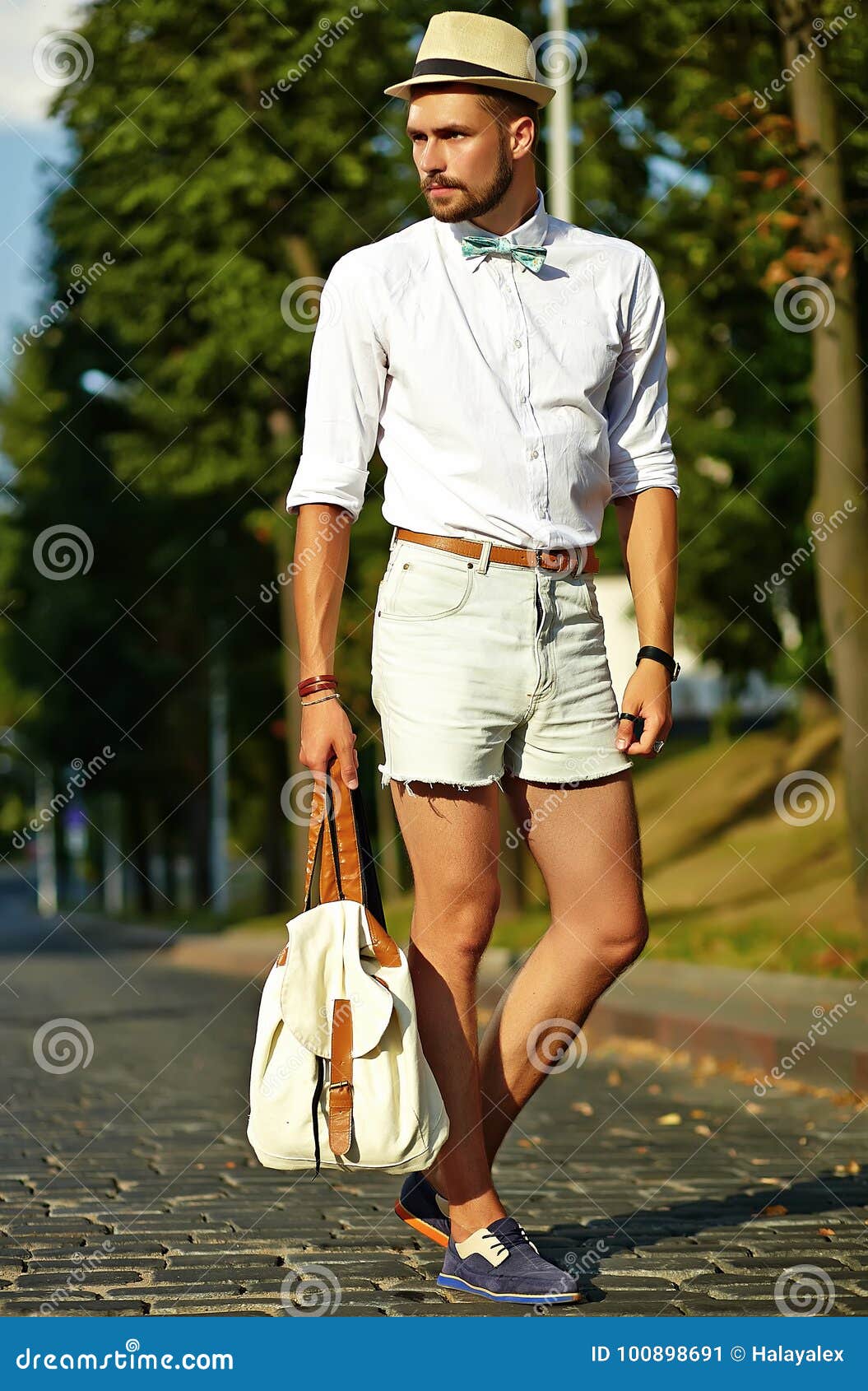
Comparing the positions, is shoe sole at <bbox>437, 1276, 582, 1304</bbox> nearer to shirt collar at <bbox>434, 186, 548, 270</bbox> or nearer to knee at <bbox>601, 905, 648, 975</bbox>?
knee at <bbox>601, 905, 648, 975</bbox>

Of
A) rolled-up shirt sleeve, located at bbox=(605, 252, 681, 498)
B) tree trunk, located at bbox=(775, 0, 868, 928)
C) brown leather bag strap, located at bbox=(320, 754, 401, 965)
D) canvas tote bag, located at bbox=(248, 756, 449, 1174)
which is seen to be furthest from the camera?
tree trunk, located at bbox=(775, 0, 868, 928)

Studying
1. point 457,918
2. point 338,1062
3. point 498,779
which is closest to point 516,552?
point 498,779

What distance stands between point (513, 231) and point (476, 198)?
0.13m

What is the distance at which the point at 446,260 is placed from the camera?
3949 mm

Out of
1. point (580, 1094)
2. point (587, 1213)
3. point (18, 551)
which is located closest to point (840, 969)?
point (580, 1094)

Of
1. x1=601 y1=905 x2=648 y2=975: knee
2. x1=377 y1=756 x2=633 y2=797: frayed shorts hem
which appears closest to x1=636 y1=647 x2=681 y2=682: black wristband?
x1=377 y1=756 x2=633 y2=797: frayed shorts hem

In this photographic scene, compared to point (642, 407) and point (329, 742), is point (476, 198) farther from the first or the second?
point (329, 742)

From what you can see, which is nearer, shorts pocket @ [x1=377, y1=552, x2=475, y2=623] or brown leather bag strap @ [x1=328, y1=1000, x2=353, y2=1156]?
brown leather bag strap @ [x1=328, y1=1000, x2=353, y2=1156]

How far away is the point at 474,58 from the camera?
3.88m

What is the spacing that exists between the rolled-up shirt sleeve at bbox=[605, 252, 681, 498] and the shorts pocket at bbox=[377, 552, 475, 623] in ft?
1.57

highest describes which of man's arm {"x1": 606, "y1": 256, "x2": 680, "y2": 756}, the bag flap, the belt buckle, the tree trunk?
the tree trunk

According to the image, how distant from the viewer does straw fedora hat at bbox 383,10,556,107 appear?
387cm

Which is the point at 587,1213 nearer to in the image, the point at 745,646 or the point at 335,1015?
the point at 335,1015

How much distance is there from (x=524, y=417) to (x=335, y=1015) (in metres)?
1.20
